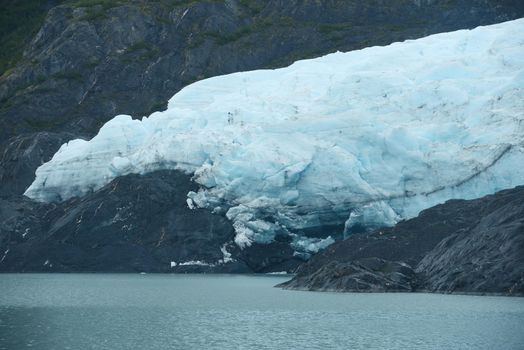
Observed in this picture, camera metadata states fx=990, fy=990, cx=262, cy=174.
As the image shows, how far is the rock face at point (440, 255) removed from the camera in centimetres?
4778

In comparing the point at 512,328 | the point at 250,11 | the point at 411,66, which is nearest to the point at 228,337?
the point at 512,328

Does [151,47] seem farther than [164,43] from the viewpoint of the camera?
No

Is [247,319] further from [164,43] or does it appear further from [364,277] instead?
[164,43]

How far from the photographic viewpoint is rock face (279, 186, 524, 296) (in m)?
47.8

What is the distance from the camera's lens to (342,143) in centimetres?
6988

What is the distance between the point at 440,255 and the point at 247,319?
16426 mm

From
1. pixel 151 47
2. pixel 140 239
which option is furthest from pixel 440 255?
pixel 151 47

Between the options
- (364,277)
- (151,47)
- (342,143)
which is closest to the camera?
(364,277)

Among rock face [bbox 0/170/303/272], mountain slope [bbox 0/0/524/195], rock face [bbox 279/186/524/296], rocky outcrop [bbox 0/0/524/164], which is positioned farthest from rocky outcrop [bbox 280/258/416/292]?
mountain slope [bbox 0/0/524/195]

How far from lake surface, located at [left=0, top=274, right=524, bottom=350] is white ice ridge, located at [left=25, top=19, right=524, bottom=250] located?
13.2m

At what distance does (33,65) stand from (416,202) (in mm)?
54549

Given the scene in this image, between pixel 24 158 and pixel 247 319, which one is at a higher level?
pixel 24 158

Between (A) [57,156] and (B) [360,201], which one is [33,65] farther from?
(B) [360,201]

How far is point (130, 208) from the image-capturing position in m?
72.8
